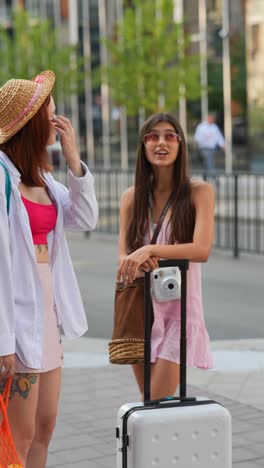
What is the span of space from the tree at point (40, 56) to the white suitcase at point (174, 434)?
37.7 meters

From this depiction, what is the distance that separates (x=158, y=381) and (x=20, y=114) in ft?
4.66

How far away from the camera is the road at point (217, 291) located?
361 inches

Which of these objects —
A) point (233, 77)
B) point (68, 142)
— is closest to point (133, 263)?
point (68, 142)

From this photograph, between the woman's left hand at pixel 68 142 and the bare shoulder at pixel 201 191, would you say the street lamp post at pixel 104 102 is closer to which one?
the bare shoulder at pixel 201 191

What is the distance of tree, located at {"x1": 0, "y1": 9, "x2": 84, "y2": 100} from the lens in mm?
41125

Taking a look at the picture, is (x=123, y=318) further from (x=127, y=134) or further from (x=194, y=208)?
(x=127, y=134)

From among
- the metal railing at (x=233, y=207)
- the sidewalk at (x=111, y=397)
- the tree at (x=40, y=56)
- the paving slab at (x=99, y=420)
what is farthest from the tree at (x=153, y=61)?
the paving slab at (x=99, y=420)

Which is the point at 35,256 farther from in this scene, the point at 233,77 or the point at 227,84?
the point at 227,84

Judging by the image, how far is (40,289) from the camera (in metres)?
3.69

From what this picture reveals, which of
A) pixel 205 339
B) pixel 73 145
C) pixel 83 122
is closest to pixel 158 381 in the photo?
pixel 205 339

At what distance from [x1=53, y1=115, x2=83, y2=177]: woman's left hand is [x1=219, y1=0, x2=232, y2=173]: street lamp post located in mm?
31993

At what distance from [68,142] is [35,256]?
46 centimetres

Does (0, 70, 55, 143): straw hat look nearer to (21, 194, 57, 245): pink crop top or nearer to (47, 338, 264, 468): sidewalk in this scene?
(21, 194, 57, 245): pink crop top

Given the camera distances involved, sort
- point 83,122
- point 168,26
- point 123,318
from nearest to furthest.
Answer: point 123,318 < point 168,26 < point 83,122
